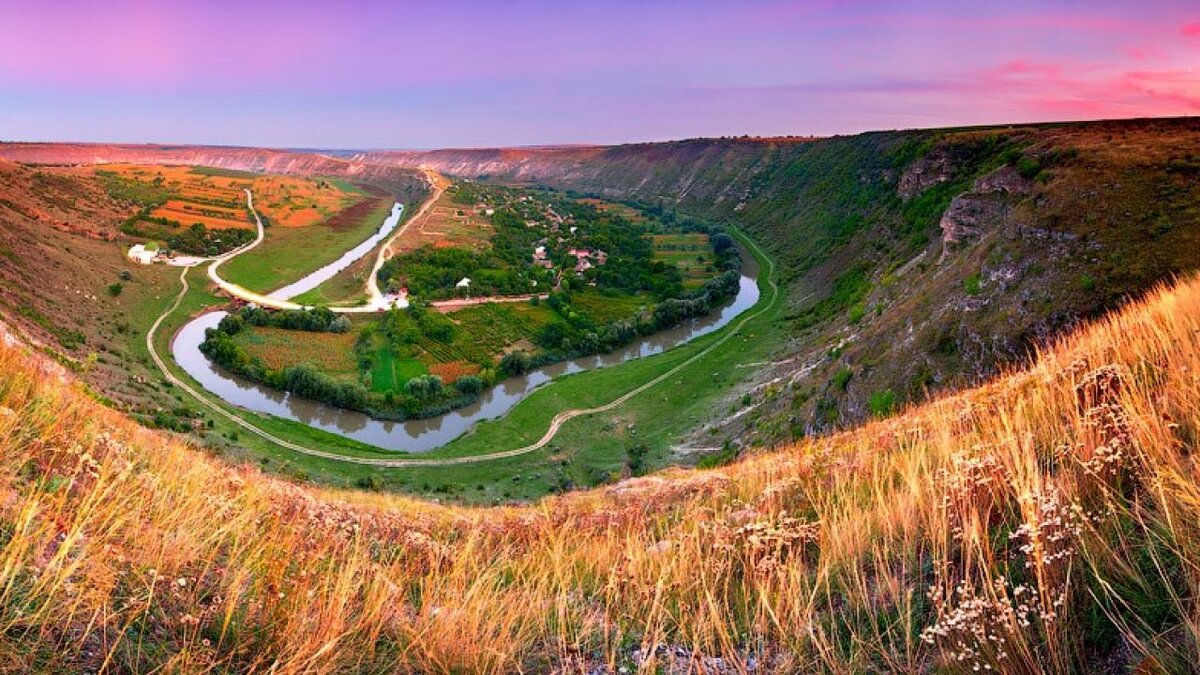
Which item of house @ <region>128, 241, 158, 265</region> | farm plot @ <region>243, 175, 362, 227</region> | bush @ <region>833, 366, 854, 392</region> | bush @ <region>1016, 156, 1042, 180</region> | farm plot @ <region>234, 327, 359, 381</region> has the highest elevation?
farm plot @ <region>243, 175, 362, 227</region>

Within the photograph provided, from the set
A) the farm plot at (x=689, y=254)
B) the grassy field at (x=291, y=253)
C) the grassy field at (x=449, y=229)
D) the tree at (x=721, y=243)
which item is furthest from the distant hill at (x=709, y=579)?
the tree at (x=721, y=243)

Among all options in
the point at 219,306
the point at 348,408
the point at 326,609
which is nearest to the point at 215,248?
the point at 219,306

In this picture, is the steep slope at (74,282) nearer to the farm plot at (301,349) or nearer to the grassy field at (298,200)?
the farm plot at (301,349)

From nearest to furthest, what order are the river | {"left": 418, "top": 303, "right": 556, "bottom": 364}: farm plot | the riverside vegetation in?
the riverside vegetation < {"left": 418, "top": 303, "right": 556, "bottom": 364}: farm plot < the river

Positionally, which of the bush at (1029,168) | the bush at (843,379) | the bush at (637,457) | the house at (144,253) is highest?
the bush at (1029,168)

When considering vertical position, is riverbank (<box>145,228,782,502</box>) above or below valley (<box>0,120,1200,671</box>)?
below

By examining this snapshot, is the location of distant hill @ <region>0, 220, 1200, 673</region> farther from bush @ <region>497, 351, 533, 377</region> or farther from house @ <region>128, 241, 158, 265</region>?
house @ <region>128, 241, 158, 265</region>

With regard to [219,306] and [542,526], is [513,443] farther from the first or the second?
[219,306]

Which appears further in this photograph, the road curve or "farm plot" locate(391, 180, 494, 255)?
"farm plot" locate(391, 180, 494, 255)

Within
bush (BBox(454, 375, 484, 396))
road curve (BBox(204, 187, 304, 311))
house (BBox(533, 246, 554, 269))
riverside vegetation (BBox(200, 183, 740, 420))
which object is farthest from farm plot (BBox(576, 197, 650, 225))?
bush (BBox(454, 375, 484, 396))
